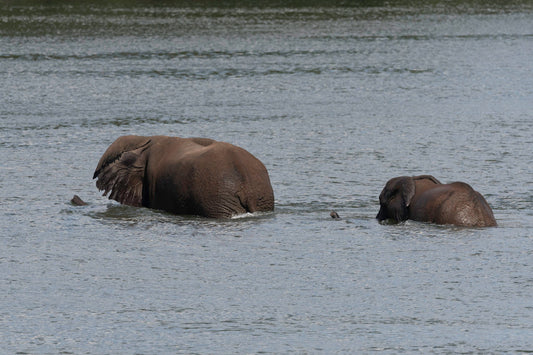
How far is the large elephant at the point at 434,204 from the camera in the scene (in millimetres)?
14453

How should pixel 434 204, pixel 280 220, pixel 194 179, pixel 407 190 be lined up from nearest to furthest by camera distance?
pixel 434 204 < pixel 407 190 < pixel 280 220 < pixel 194 179

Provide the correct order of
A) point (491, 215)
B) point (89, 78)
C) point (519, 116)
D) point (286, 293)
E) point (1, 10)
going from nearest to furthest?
point (286, 293), point (491, 215), point (519, 116), point (89, 78), point (1, 10)

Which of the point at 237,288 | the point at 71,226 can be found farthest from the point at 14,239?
the point at 237,288

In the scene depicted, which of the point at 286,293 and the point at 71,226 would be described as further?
the point at 71,226

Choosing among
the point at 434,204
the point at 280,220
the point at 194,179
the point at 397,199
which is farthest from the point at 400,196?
the point at 194,179

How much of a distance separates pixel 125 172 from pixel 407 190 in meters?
4.03

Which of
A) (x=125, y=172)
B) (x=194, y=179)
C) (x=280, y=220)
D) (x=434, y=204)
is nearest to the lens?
(x=434, y=204)

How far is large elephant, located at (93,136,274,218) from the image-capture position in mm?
15688

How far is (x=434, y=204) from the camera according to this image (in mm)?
14602

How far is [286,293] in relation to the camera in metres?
12.0

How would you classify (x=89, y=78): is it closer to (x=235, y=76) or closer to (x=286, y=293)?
(x=235, y=76)

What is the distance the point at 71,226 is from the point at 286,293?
4516mm

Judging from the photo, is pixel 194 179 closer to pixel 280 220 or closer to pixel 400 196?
pixel 280 220

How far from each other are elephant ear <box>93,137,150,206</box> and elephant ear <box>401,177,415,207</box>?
3747 millimetres
